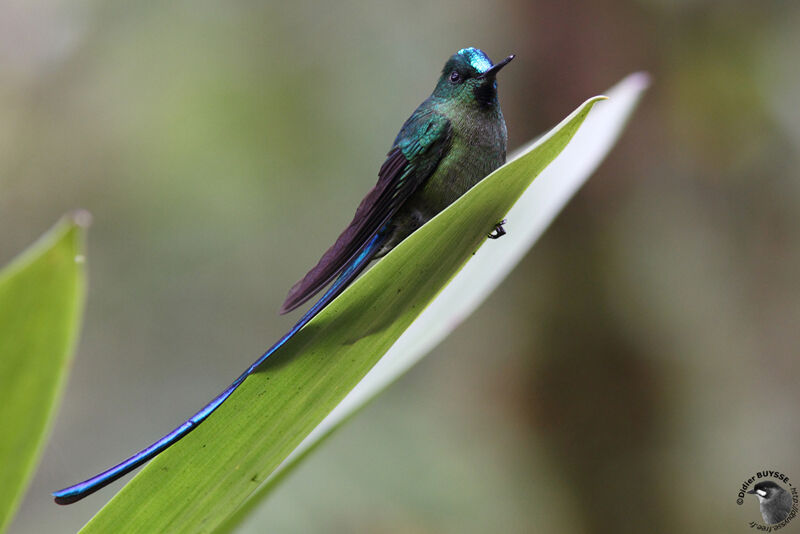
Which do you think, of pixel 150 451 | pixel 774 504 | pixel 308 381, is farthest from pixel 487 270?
pixel 774 504

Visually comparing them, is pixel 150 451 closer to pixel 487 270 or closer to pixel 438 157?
pixel 487 270

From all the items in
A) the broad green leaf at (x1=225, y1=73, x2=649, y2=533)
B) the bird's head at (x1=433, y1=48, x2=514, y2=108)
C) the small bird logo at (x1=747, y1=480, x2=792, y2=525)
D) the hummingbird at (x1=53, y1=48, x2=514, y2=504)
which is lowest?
the small bird logo at (x1=747, y1=480, x2=792, y2=525)

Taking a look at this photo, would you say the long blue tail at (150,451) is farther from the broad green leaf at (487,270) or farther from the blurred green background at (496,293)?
the blurred green background at (496,293)

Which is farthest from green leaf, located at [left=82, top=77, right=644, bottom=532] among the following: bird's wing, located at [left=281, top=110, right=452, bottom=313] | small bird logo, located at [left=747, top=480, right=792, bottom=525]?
small bird logo, located at [left=747, top=480, right=792, bottom=525]

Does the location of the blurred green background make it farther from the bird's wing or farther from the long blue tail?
the long blue tail

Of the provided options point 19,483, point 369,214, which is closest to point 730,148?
point 369,214

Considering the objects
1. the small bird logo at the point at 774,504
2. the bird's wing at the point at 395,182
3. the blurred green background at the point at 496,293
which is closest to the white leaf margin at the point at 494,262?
the bird's wing at the point at 395,182

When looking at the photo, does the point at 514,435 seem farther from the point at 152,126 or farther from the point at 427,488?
the point at 152,126
